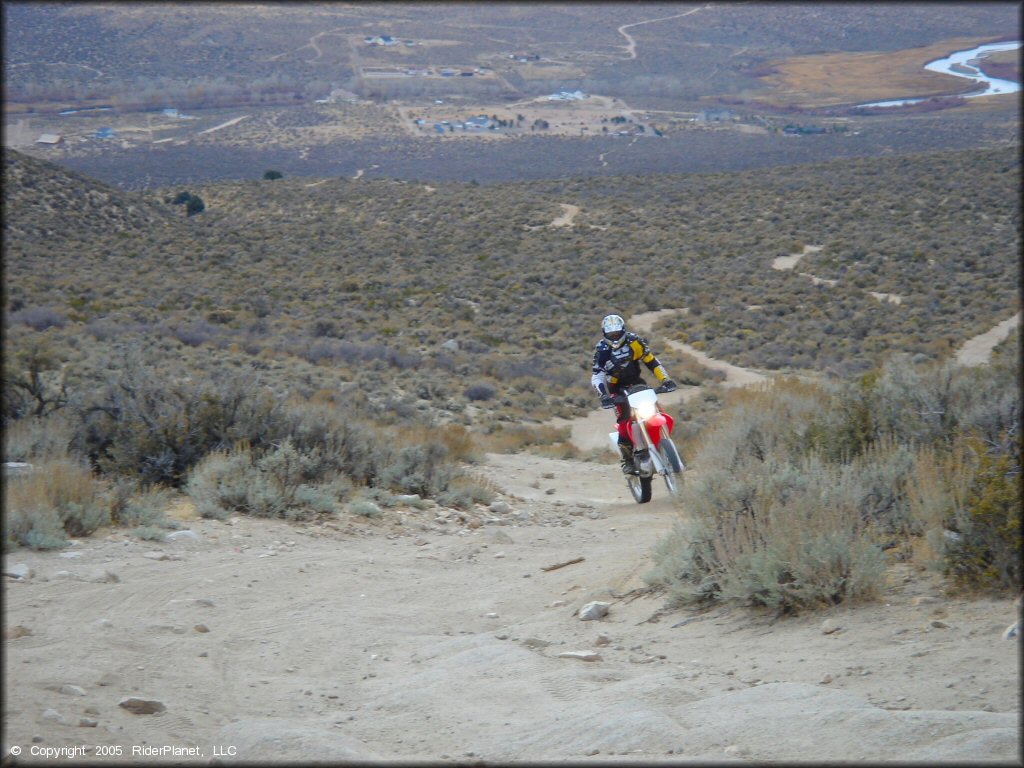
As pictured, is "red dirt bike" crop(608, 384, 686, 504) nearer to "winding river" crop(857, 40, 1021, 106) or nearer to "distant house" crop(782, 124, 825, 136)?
"winding river" crop(857, 40, 1021, 106)

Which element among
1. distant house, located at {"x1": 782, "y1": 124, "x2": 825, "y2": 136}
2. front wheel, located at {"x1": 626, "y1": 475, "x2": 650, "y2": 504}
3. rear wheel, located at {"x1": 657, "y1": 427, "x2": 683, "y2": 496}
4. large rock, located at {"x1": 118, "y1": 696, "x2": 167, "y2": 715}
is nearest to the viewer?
large rock, located at {"x1": 118, "y1": 696, "x2": 167, "y2": 715}

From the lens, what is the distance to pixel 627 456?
33.9ft

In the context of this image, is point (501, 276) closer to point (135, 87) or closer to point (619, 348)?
point (135, 87)

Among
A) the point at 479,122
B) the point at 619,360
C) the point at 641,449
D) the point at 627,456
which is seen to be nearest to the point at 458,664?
the point at 641,449

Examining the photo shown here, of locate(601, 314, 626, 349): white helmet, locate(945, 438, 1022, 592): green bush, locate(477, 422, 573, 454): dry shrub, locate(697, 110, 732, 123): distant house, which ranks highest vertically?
locate(697, 110, 732, 123): distant house

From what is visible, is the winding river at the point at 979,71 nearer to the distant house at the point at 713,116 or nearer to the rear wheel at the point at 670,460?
the rear wheel at the point at 670,460

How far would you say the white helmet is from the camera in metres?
10.0

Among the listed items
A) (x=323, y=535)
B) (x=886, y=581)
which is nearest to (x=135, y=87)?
(x=323, y=535)

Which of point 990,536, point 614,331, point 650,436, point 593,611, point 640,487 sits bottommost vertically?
point 640,487

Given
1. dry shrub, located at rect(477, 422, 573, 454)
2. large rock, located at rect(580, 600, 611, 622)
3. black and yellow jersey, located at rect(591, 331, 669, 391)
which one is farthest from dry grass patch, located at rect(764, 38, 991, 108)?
large rock, located at rect(580, 600, 611, 622)

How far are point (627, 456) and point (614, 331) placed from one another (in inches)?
57.5

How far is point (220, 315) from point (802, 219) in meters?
33.5

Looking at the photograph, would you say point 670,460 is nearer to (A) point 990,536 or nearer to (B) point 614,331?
(B) point 614,331

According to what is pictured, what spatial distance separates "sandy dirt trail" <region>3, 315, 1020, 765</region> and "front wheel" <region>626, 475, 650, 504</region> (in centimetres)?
186
